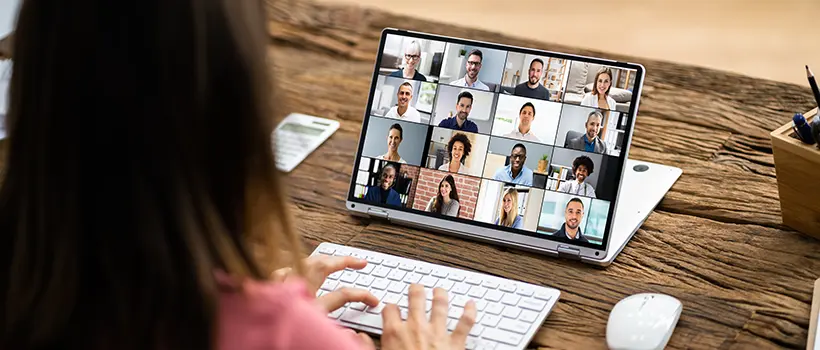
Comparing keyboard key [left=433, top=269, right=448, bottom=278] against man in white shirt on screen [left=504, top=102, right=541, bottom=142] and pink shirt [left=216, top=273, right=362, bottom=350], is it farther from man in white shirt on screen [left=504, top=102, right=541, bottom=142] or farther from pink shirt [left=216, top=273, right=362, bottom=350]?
pink shirt [left=216, top=273, right=362, bottom=350]

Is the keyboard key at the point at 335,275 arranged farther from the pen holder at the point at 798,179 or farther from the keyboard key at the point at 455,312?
the pen holder at the point at 798,179

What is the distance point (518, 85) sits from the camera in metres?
1.22

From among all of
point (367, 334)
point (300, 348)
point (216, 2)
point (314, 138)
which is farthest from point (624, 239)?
point (216, 2)

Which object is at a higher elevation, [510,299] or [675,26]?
[675,26]

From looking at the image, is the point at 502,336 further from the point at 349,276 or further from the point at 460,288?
the point at 349,276

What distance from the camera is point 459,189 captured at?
1.22 m

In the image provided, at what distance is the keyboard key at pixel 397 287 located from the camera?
1.12 m

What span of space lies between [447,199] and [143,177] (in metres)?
0.63

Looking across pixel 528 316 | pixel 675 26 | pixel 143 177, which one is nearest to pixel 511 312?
pixel 528 316

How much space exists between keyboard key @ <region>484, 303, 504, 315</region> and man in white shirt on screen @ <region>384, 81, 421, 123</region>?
29 centimetres

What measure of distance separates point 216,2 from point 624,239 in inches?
28.6

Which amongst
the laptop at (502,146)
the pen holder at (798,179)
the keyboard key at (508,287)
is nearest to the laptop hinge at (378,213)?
the laptop at (502,146)

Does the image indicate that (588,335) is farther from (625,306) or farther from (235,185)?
(235,185)

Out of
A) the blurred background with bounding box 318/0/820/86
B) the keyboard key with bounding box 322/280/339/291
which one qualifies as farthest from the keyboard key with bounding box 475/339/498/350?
the blurred background with bounding box 318/0/820/86
